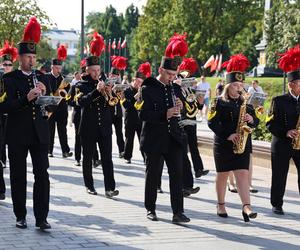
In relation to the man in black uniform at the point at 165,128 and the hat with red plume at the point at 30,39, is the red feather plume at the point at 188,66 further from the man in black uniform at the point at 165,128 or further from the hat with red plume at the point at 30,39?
the hat with red plume at the point at 30,39

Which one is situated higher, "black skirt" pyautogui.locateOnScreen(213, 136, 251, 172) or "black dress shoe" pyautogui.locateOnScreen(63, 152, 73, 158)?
"black skirt" pyautogui.locateOnScreen(213, 136, 251, 172)

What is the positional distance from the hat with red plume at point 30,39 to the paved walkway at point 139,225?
2.10m

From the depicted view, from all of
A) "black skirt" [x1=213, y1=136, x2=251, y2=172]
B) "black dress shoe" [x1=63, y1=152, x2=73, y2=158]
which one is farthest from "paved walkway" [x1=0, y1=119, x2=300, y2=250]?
"black dress shoe" [x1=63, y1=152, x2=73, y2=158]

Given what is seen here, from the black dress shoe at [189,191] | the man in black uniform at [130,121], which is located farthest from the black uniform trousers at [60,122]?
the black dress shoe at [189,191]

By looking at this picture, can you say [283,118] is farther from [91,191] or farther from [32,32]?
[32,32]

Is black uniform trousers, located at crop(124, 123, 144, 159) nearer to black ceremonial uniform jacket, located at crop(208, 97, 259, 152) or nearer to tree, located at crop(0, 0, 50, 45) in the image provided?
black ceremonial uniform jacket, located at crop(208, 97, 259, 152)

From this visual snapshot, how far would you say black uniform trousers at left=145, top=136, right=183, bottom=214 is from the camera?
771cm

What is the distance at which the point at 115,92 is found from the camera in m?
10.2

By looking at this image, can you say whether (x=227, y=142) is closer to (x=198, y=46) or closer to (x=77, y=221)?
(x=77, y=221)

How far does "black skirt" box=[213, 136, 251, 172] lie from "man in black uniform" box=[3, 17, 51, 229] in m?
2.30

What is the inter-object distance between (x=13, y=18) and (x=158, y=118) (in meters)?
24.0

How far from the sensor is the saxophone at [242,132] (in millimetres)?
7797

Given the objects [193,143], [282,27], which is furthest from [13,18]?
[193,143]

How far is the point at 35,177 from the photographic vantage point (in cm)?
714
